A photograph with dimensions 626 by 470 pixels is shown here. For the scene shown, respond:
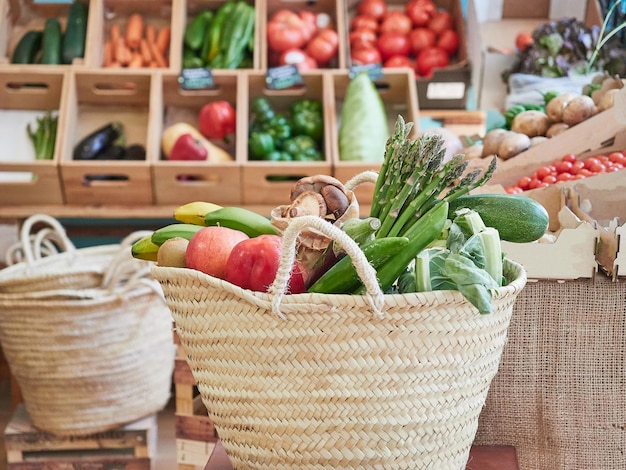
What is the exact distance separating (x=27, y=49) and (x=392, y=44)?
1564mm

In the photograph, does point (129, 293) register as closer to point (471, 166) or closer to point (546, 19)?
point (471, 166)

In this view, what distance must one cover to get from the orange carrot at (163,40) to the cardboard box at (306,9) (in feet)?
1.40

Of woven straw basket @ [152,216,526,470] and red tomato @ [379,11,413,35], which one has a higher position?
red tomato @ [379,11,413,35]

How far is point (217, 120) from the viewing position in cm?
302

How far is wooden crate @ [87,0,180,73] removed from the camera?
3.06 metres

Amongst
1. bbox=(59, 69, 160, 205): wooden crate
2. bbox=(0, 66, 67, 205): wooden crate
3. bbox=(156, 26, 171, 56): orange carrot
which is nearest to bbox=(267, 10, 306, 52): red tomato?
bbox=(156, 26, 171, 56): orange carrot

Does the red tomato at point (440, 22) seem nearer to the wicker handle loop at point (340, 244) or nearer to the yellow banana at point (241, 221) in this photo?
the yellow banana at point (241, 221)

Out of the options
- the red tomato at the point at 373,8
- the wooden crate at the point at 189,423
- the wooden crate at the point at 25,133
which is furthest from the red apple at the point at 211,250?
the red tomato at the point at 373,8

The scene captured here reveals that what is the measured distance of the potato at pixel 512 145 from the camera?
2.01 m

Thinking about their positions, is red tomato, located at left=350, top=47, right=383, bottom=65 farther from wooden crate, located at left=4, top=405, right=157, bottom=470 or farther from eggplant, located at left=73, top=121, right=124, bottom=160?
wooden crate, located at left=4, top=405, right=157, bottom=470

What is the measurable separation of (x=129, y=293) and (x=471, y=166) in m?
1.09

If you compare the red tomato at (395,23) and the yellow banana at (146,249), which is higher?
the red tomato at (395,23)

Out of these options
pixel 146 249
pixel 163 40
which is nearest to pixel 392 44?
pixel 163 40

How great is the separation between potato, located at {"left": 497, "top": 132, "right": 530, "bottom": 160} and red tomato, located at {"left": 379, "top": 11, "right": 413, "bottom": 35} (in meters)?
1.40
